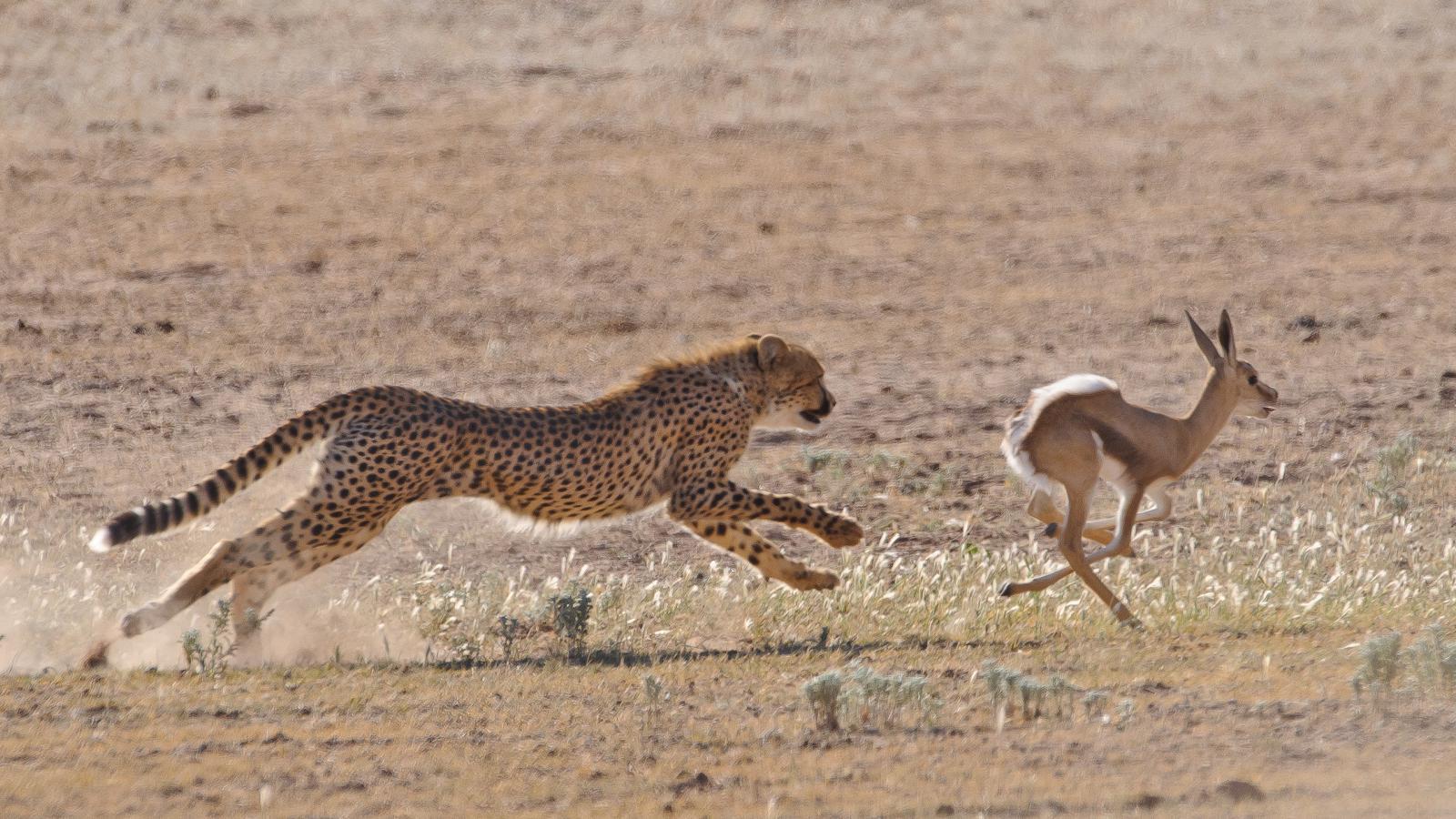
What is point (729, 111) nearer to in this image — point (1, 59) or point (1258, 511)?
point (1, 59)

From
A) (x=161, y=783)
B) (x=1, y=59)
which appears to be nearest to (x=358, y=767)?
(x=161, y=783)

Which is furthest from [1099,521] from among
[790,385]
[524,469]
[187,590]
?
[187,590]

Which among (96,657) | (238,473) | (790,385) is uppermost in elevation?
(790,385)

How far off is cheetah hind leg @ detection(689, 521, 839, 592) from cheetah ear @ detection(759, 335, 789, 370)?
0.90 metres

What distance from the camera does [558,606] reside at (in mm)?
8031

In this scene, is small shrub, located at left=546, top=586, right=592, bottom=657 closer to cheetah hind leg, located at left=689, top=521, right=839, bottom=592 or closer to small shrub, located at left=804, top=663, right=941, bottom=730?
cheetah hind leg, located at left=689, top=521, right=839, bottom=592

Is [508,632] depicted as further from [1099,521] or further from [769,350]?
[1099,521]

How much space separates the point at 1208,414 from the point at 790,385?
75.3 inches

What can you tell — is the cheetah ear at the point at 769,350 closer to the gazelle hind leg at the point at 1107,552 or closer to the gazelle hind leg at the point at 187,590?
the gazelle hind leg at the point at 1107,552

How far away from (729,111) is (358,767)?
15.1 metres

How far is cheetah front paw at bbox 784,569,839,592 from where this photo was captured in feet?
28.9

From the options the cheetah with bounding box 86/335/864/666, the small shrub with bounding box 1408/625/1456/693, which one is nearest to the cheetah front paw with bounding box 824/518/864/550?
the cheetah with bounding box 86/335/864/666

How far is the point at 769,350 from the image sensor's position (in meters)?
9.67

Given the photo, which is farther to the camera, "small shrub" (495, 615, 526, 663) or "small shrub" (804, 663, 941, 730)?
"small shrub" (495, 615, 526, 663)
